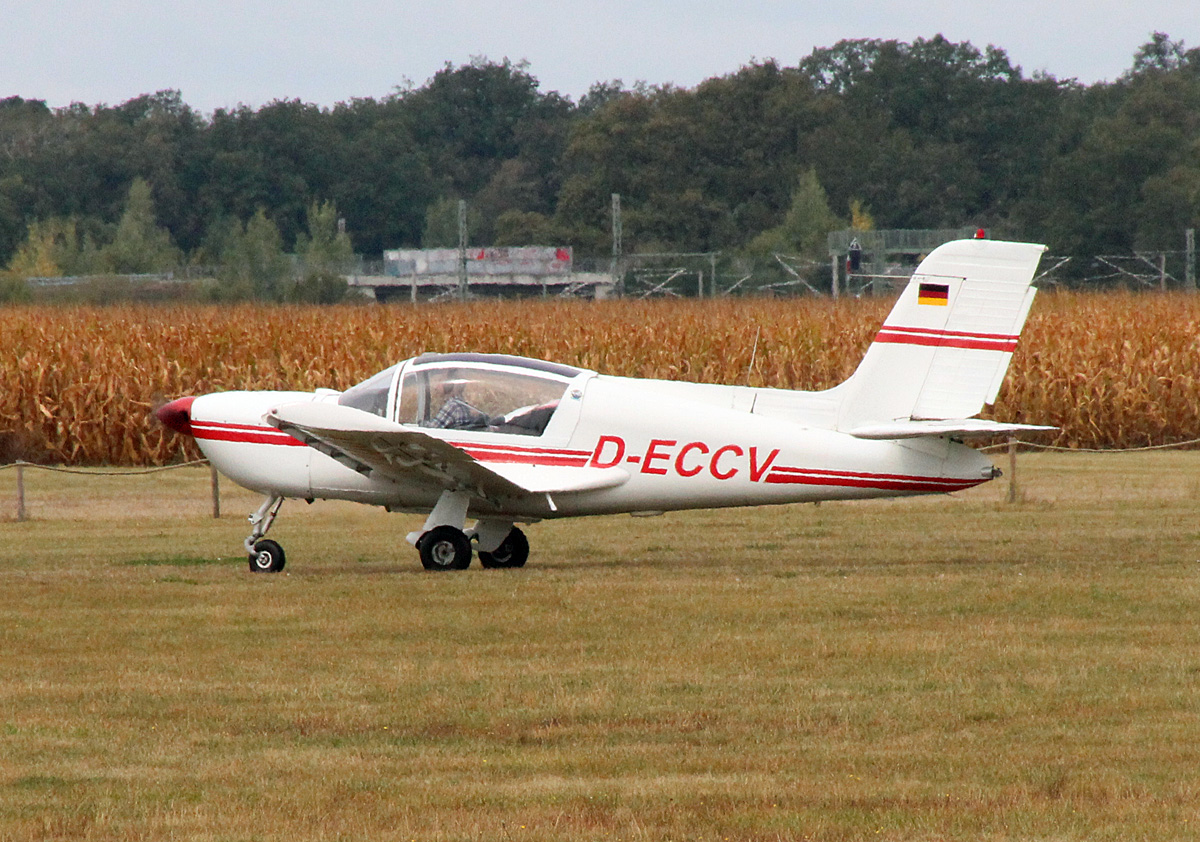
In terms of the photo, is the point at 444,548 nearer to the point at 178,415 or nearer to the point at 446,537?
the point at 446,537

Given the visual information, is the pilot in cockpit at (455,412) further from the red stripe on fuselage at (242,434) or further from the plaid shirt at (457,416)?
the red stripe on fuselage at (242,434)

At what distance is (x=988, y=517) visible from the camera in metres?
17.9

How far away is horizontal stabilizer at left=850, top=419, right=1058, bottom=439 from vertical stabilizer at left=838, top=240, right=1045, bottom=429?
0.12 m

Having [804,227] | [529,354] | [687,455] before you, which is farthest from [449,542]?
[804,227]

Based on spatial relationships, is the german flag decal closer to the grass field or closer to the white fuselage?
the white fuselage

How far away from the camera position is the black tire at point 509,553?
1434cm

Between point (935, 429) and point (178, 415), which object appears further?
point (178, 415)

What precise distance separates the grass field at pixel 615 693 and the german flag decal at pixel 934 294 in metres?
2.07

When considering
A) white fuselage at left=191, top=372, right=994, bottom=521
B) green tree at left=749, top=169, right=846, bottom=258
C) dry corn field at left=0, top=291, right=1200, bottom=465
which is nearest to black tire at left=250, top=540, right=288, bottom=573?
white fuselage at left=191, top=372, right=994, bottom=521

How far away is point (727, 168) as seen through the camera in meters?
73.1

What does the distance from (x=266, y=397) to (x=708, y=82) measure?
6152 cm

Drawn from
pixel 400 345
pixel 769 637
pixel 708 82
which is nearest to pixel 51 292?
pixel 400 345

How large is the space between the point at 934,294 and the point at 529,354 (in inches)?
552

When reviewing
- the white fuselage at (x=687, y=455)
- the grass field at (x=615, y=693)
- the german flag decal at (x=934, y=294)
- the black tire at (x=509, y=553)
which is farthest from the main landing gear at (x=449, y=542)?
the german flag decal at (x=934, y=294)
